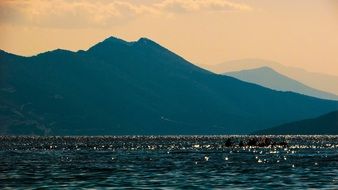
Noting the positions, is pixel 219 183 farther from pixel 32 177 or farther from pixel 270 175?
pixel 32 177

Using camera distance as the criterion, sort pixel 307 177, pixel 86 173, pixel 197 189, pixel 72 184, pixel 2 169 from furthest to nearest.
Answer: pixel 2 169
pixel 86 173
pixel 307 177
pixel 72 184
pixel 197 189

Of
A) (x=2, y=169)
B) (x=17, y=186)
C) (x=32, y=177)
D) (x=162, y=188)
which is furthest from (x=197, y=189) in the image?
(x=2, y=169)

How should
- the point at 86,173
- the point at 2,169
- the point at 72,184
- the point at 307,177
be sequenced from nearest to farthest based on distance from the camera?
the point at 72,184, the point at 307,177, the point at 86,173, the point at 2,169

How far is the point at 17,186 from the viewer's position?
92250 millimetres

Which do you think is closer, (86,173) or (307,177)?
(307,177)

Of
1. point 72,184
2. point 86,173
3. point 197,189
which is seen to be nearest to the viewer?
point 197,189

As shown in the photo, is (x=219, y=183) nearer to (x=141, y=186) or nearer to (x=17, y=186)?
(x=141, y=186)

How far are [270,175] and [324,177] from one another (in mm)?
7161

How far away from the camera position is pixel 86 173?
114000mm

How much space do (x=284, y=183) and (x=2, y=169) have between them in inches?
1848

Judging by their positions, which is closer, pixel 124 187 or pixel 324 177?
pixel 124 187

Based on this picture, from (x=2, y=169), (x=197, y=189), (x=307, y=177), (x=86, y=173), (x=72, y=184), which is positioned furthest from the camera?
(x=2, y=169)

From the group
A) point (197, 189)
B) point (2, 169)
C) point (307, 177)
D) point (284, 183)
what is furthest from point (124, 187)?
point (2, 169)

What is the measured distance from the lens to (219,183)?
95062 millimetres
